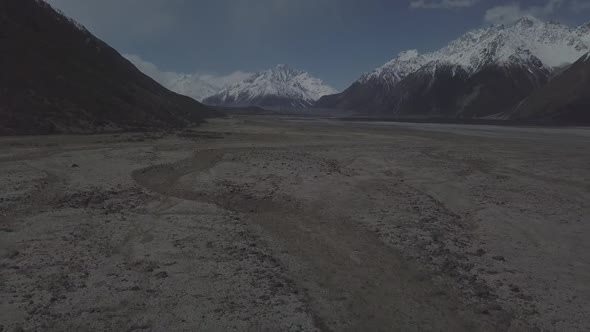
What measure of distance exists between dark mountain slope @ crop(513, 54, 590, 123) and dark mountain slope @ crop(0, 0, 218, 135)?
133 metres

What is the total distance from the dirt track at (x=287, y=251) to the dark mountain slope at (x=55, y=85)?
81.7ft

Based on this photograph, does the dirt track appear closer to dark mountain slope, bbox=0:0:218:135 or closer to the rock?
the rock

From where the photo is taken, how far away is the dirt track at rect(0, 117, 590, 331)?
9531mm

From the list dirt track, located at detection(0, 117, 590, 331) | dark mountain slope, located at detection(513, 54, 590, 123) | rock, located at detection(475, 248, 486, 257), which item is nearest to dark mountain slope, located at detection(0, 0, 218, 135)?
dirt track, located at detection(0, 117, 590, 331)

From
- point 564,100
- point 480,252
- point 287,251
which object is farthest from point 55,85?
point 564,100

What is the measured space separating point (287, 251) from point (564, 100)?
601 feet

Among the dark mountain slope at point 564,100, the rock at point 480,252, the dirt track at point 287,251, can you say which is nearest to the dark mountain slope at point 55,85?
the dirt track at point 287,251

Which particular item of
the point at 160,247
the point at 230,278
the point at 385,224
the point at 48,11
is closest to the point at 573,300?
the point at 385,224

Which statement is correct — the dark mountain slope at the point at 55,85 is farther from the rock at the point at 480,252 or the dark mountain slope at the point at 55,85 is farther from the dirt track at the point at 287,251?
the rock at the point at 480,252

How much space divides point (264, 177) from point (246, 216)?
829cm

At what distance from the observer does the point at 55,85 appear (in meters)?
56.1

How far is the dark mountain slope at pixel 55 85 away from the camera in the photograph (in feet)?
160

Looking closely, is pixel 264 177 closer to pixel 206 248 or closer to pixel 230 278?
pixel 206 248

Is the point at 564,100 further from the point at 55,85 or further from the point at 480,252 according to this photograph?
the point at 480,252
